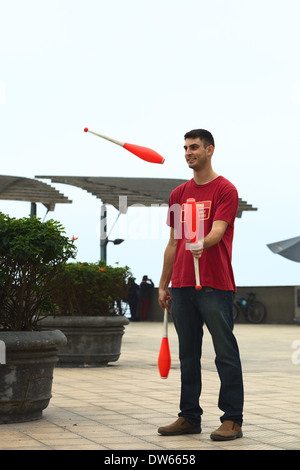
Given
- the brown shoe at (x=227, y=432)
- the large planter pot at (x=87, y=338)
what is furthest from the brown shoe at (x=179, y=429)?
the large planter pot at (x=87, y=338)

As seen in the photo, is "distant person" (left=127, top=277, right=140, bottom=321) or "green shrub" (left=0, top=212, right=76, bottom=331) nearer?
"green shrub" (left=0, top=212, right=76, bottom=331)

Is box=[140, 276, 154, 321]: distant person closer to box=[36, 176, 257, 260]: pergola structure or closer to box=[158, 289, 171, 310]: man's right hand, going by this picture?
box=[36, 176, 257, 260]: pergola structure

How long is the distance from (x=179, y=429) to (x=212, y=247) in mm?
1260

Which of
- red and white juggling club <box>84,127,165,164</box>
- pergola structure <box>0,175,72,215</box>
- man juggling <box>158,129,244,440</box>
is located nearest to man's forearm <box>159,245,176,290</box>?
man juggling <box>158,129,244,440</box>

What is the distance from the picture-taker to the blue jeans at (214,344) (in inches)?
219

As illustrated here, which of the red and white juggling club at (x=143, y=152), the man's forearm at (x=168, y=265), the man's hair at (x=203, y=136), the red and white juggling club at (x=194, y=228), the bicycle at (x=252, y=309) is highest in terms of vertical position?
the man's hair at (x=203, y=136)

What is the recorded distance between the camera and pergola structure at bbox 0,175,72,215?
2125cm

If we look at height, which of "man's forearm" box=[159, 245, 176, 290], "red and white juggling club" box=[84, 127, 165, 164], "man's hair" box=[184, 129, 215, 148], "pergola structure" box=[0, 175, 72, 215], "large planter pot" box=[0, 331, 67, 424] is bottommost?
"large planter pot" box=[0, 331, 67, 424]

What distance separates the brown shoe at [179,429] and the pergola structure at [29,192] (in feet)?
52.1

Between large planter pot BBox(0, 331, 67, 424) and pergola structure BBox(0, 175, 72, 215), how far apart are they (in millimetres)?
14993

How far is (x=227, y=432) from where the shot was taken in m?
5.48

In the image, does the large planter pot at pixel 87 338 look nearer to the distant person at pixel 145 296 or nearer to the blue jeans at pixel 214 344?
the blue jeans at pixel 214 344

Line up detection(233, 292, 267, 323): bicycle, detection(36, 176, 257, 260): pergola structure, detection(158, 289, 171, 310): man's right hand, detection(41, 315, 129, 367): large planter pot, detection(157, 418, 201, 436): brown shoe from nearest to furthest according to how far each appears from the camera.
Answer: detection(157, 418, 201, 436): brown shoe
detection(158, 289, 171, 310): man's right hand
detection(41, 315, 129, 367): large planter pot
detection(36, 176, 257, 260): pergola structure
detection(233, 292, 267, 323): bicycle
